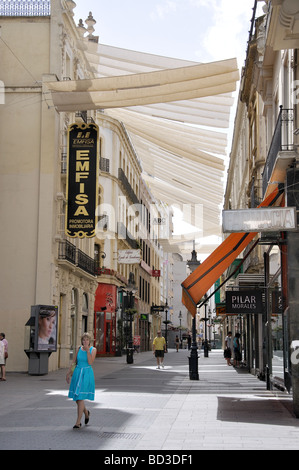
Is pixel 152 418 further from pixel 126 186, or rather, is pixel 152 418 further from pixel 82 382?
pixel 126 186

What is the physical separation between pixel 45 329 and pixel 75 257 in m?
5.99

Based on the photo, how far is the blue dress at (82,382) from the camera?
1030 centimetres

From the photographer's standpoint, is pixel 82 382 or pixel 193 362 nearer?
pixel 82 382

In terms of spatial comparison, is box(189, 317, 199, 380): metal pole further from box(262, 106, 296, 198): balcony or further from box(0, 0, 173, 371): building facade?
box(262, 106, 296, 198): balcony

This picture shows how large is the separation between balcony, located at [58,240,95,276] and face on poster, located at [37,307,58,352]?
3268 mm

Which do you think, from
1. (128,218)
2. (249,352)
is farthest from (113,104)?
(128,218)

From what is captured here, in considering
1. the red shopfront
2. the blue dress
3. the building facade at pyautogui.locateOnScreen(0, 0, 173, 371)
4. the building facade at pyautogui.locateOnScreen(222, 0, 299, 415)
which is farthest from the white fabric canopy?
the red shopfront

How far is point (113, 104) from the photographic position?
1723 cm

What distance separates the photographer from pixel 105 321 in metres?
41.1

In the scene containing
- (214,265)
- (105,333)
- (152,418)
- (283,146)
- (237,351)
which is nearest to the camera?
(152,418)

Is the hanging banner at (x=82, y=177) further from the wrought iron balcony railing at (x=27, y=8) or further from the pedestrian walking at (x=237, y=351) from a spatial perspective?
the pedestrian walking at (x=237, y=351)

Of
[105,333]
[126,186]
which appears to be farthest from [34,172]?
[126,186]

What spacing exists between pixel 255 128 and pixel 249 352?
889cm
